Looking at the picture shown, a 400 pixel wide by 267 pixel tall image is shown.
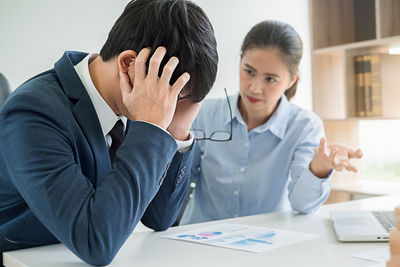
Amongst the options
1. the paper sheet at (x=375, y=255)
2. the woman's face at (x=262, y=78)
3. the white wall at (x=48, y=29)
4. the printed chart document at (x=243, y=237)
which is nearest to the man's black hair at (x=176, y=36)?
the printed chart document at (x=243, y=237)

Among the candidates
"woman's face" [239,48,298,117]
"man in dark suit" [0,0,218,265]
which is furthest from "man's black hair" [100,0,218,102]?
"woman's face" [239,48,298,117]

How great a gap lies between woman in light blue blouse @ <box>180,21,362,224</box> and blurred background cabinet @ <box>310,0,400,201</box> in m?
0.82

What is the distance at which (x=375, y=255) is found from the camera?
1.01 m

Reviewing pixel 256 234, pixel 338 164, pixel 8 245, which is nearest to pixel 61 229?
pixel 8 245

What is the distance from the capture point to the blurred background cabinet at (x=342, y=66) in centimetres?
261

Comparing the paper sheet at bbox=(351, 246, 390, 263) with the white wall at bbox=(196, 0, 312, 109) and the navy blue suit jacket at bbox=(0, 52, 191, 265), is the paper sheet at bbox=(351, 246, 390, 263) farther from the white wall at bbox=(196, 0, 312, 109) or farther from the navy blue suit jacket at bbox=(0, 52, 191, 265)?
the white wall at bbox=(196, 0, 312, 109)

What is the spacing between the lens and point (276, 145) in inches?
73.6

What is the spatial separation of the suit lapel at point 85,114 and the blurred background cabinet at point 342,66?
177 cm

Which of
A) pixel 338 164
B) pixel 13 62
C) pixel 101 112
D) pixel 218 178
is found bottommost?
pixel 218 178

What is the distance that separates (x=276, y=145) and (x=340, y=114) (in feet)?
3.76

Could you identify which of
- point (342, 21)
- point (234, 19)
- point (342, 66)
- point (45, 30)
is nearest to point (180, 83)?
point (45, 30)

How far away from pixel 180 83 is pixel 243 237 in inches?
16.7

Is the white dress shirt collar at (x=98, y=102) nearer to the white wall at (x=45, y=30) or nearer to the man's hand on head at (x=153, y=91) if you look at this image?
the man's hand on head at (x=153, y=91)

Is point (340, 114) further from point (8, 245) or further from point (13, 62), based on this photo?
point (8, 245)
